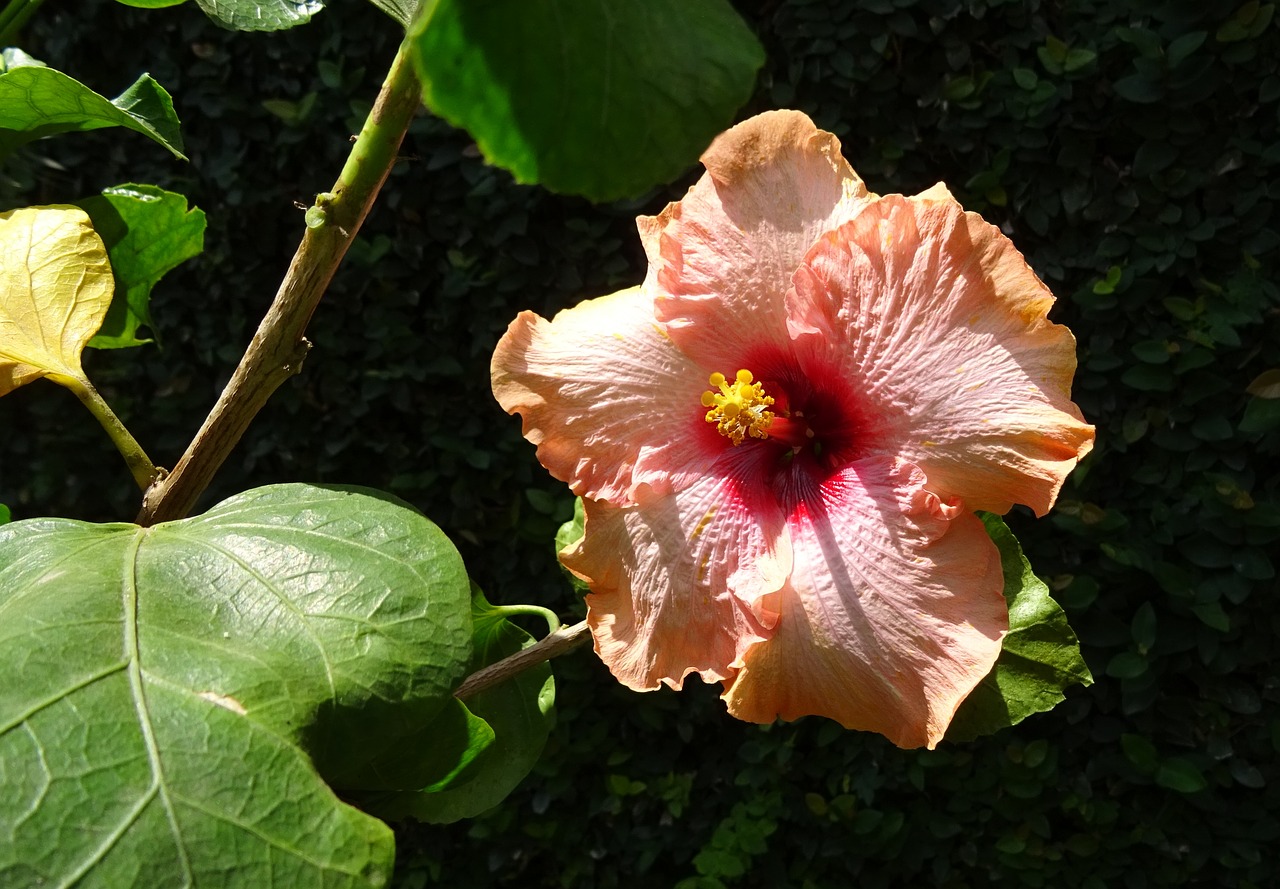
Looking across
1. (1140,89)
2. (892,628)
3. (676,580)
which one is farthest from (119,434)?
(1140,89)

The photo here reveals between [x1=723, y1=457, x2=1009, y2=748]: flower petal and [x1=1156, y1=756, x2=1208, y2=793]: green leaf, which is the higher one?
[x1=723, y1=457, x2=1009, y2=748]: flower petal

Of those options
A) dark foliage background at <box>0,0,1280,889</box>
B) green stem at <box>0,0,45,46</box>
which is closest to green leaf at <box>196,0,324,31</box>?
green stem at <box>0,0,45,46</box>

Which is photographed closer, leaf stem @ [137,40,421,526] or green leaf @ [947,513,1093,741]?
leaf stem @ [137,40,421,526]

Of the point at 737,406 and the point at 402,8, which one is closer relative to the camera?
the point at 402,8

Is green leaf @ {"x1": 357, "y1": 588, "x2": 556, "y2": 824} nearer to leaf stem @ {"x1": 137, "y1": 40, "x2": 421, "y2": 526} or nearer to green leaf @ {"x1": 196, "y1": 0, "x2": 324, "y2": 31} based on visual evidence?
leaf stem @ {"x1": 137, "y1": 40, "x2": 421, "y2": 526}

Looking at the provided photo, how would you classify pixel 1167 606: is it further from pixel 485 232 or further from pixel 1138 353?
pixel 485 232

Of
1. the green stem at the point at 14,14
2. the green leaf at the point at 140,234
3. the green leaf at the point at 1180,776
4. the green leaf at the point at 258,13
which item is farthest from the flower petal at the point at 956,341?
the green leaf at the point at 1180,776

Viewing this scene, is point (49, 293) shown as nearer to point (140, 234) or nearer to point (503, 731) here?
point (140, 234)
